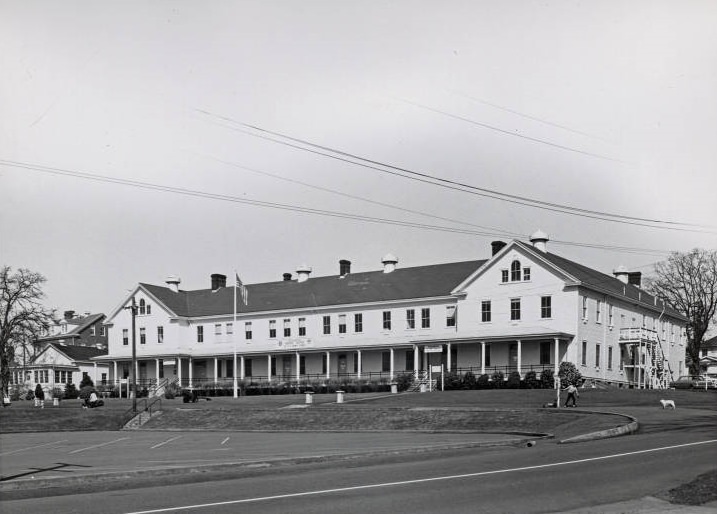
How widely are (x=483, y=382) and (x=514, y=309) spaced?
670cm

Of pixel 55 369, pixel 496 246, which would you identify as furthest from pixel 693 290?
pixel 55 369

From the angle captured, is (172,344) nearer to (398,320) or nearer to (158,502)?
(398,320)

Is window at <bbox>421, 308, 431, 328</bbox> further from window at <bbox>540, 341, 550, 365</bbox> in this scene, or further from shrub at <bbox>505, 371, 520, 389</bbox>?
shrub at <bbox>505, 371, 520, 389</bbox>

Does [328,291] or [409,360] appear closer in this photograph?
[409,360]

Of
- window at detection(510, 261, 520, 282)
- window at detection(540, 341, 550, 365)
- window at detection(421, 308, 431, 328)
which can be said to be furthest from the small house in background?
window at detection(540, 341, 550, 365)

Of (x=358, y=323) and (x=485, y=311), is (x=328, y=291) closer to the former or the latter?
(x=358, y=323)

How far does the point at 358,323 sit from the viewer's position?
219 ft

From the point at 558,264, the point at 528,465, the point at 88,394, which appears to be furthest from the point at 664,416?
the point at 88,394

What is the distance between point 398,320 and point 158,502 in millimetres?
51420

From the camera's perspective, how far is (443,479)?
52.7 ft

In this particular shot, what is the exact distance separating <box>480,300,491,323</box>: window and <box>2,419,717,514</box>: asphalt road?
126 feet

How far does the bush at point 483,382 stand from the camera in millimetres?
53994

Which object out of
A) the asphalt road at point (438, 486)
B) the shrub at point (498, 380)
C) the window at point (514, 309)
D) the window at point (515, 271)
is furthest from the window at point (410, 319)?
the asphalt road at point (438, 486)

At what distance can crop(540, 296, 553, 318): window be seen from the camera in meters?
56.8
